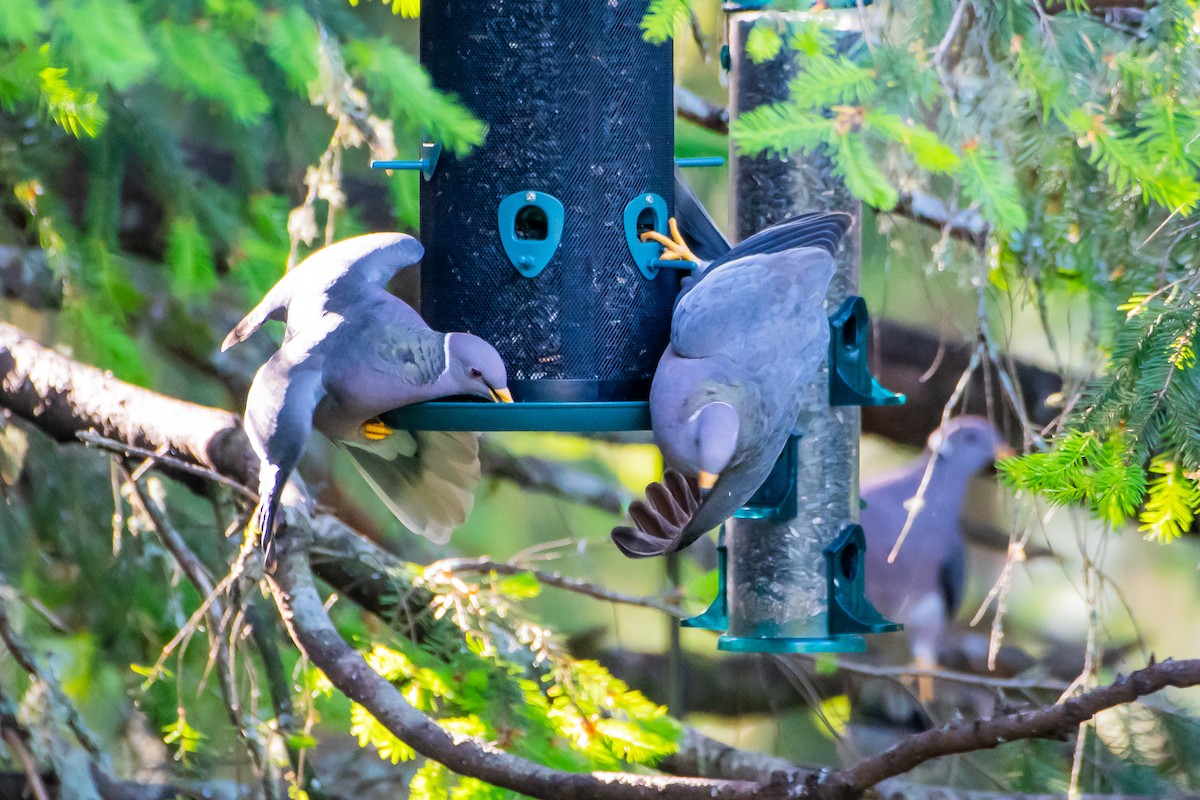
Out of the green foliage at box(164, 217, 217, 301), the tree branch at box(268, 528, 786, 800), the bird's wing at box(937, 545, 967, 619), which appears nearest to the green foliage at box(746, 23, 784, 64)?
the tree branch at box(268, 528, 786, 800)

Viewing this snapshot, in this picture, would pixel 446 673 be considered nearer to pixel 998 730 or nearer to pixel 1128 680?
pixel 998 730

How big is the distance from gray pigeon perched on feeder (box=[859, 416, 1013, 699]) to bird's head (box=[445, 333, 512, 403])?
2.74 metres

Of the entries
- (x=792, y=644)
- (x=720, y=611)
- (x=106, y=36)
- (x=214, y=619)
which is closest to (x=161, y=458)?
(x=214, y=619)

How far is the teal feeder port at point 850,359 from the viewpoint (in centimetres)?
327

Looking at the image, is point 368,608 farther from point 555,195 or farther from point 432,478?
point 555,195

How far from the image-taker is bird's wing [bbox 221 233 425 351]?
255 centimetres

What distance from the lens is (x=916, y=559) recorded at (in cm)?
508

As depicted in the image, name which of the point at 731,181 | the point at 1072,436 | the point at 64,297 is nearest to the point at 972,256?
the point at 731,181

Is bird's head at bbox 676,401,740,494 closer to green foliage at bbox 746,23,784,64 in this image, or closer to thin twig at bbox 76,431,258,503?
green foliage at bbox 746,23,784,64

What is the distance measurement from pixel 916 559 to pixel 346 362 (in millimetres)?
3123

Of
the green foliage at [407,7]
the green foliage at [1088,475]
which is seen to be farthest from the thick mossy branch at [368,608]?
the green foliage at [407,7]

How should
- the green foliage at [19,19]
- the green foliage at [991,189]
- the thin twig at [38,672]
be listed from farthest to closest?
the thin twig at [38,672] → the green foliage at [991,189] → the green foliage at [19,19]

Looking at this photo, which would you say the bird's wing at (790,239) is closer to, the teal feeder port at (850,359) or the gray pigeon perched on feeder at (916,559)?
the teal feeder port at (850,359)

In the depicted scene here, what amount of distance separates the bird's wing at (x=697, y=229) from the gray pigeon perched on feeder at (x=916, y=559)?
7.09 feet
